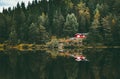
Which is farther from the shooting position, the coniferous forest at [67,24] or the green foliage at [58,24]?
the green foliage at [58,24]

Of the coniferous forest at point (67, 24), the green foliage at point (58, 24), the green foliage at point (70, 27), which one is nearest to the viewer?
the coniferous forest at point (67, 24)

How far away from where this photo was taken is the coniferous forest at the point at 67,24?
155250 mm

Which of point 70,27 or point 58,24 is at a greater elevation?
point 58,24

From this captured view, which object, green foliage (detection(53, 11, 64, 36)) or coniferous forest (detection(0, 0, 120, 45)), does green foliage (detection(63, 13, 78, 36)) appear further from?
green foliage (detection(53, 11, 64, 36))

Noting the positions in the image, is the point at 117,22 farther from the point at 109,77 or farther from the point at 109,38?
the point at 109,77

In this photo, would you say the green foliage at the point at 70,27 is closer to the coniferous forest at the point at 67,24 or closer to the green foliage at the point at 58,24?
the coniferous forest at the point at 67,24

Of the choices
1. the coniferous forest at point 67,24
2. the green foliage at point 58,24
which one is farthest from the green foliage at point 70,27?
the green foliage at point 58,24

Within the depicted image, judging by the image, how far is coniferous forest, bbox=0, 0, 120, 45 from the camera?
155 metres

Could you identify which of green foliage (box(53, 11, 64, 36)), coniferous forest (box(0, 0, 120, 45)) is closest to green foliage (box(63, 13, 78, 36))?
coniferous forest (box(0, 0, 120, 45))

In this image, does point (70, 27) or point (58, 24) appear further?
point (58, 24)

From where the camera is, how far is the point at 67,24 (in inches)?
6890

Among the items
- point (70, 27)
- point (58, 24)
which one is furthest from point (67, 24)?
point (58, 24)

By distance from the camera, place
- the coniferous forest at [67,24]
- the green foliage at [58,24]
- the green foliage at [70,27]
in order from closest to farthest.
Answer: the coniferous forest at [67,24]
the green foliage at [70,27]
the green foliage at [58,24]

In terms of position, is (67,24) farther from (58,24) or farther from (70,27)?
(58,24)
